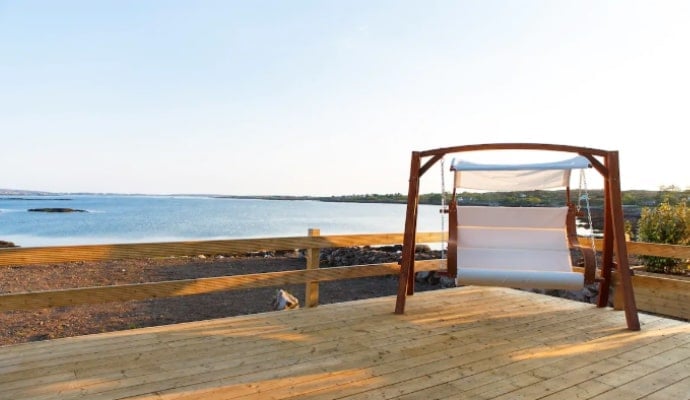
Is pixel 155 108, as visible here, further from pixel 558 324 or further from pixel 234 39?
pixel 558 324

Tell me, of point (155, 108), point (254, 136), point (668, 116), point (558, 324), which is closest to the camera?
point (558, 324)

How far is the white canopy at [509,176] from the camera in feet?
11.9

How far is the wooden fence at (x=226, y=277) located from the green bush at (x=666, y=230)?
268cm

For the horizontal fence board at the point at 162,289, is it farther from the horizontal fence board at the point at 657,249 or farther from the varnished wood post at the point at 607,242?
the horizontal fence board at the point at 657,249

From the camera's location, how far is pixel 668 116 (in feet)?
28.5

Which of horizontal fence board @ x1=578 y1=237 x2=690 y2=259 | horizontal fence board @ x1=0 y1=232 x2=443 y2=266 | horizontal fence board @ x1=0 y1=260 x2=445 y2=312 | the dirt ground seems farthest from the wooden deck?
the dirt ground

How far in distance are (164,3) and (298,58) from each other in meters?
3.05

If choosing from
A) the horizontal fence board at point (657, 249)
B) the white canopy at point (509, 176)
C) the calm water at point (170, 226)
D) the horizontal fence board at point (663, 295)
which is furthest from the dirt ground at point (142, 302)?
the calm water at point (170, 226)

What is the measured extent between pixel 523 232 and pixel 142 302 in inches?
237

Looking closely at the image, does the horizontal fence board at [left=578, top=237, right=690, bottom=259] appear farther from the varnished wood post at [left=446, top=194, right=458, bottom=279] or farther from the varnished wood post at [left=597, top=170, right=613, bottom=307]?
the varnished wood post at [left=446, top=194, right=458, bottom=279]

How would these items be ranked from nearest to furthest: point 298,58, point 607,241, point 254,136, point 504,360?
point 504,360 → point 607,241 → point 298,58 → point 254,136

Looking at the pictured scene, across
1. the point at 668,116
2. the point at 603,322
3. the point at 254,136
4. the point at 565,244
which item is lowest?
the point at 603,322

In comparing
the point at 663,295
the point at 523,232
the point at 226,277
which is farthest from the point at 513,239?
the point at 226,277

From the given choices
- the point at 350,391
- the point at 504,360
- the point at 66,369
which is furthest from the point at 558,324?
the point at 66,369
